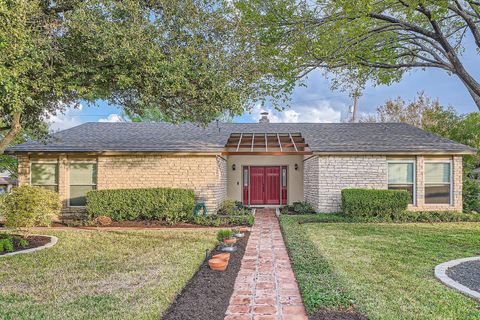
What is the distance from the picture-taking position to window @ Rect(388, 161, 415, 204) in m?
14.0

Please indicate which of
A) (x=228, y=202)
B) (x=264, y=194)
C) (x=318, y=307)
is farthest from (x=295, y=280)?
(x=264, y=194)

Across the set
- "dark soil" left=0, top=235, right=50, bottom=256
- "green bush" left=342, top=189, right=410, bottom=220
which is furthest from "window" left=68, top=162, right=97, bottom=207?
"green bush" left=342, top=189, right=410, bottom=220

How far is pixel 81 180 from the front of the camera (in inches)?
544

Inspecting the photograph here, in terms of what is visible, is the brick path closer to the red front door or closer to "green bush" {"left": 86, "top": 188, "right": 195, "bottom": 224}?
"green bush" {"left": 86, "top": 188, "right": 195, "bottom": 224}

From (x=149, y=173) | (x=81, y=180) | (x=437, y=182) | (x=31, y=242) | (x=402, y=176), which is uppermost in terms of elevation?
(x=149, y=173)

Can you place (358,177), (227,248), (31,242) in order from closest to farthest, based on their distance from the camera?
1. (227,248)
2. (31,242)
3. (358,177)

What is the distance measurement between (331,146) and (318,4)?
665 cm

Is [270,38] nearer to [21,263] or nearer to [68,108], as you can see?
[68,108]

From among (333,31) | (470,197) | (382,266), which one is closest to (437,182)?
(470,197)

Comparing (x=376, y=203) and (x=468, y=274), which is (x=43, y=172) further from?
(x=468, y=274)

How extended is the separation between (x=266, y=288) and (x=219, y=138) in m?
10.6

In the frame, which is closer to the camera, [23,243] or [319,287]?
[319,287]

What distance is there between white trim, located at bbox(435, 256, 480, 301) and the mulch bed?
9 cm

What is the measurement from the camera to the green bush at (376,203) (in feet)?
41.5
